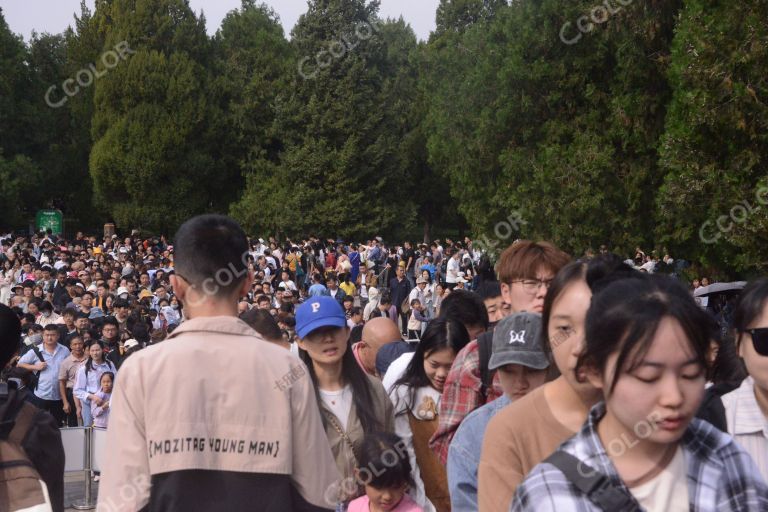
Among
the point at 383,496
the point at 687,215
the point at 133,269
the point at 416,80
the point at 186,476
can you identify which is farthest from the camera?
the point at 416,80

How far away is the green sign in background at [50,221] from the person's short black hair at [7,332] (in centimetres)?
4972

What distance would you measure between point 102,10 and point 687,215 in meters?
43.8

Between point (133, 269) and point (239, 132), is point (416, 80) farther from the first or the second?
point (133, 269)

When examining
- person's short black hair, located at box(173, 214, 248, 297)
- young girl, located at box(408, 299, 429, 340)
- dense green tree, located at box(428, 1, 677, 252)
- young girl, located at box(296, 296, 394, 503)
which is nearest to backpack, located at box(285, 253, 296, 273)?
dense green tree, located at box(428, 1, 677, 252)

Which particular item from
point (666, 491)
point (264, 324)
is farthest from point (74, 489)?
point (666, 491)

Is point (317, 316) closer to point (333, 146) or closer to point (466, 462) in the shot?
point (466, 462)

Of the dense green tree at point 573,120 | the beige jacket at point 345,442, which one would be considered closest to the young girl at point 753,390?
the beige jacket at point 345,442

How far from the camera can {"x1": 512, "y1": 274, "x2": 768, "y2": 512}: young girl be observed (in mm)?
2295

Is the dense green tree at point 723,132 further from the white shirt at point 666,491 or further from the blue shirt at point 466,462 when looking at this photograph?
the white shirt at point 666,491

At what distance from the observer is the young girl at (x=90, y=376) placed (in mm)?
12844

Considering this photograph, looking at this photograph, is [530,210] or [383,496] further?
[530,210]

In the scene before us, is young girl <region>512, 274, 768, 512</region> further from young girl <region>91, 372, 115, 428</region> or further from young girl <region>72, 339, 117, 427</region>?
young girl <region>72, 339, 117, 427</region>

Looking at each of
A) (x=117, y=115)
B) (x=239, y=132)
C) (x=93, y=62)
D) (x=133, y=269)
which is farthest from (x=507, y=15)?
(x=93, y=62)

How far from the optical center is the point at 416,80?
59.7 metres
